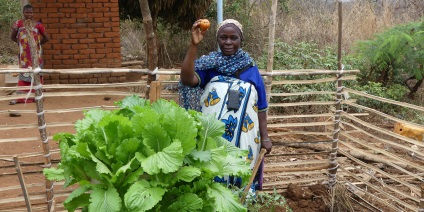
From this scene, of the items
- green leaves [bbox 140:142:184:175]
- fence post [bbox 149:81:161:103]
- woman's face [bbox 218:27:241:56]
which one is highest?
woman's face [bbox 218:27:241:56]

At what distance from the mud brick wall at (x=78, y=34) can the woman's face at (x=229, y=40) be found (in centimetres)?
477

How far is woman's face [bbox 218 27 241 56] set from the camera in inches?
115

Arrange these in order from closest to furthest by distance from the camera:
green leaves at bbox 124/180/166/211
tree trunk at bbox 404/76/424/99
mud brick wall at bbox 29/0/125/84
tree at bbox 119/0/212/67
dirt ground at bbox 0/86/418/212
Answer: green leaves at bbox 124/180/166/211 < dirt ground at bbox 0/86/418/212 < mud brick wall at bbox 29/0/125/84 < tree trunk at bbox 404/76/424/99 < tree at bbox 119/0/212/67

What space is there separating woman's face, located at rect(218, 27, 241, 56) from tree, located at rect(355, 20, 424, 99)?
4556 mm

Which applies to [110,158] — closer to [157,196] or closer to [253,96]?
[157,196]

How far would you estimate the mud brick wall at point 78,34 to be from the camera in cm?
715

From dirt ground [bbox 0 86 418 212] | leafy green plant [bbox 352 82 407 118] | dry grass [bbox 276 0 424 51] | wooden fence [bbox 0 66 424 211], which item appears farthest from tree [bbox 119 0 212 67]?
wooden fence [bbox 0 66 424 211]

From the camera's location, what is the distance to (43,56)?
7277 millimetres

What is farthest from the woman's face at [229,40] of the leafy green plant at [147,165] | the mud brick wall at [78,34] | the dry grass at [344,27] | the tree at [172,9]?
the dry grass at [344,27]

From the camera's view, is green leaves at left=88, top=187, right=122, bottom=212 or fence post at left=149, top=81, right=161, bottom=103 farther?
fence post at left=149, top=81, right=161, bottom=103

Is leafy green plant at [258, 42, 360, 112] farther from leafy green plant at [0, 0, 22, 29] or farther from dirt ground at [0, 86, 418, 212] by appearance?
leafy green plant at [0, 0, 22, 29]

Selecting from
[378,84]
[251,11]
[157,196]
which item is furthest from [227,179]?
[251,11]

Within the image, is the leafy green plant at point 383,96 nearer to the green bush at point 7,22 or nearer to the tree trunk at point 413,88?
the tree trunk at point 413,88

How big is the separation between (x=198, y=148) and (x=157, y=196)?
0.94ft
